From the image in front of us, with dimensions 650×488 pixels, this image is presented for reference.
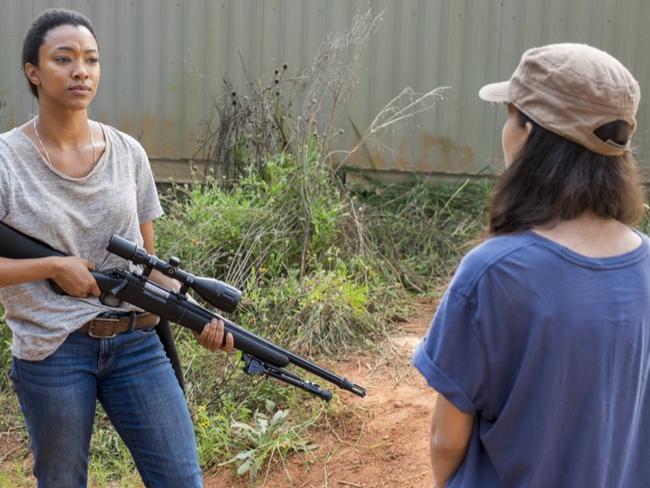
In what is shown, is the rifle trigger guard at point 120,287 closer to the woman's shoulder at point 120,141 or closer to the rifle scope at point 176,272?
the rifle scope at point 176,272

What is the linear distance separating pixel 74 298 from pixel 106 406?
40cm

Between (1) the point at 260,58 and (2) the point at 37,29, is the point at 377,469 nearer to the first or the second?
(2) the point at 37,29

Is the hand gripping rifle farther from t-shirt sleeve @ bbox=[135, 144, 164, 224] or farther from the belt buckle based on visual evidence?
t-shirt sleeve @ bbox=[135, 144, 164, 224]

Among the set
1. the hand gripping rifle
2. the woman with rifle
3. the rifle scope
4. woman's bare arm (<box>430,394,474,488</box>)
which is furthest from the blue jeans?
woman's bare arm (<box>430,394,474,488</box>)

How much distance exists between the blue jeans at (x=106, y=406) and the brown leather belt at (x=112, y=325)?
20 millimetres

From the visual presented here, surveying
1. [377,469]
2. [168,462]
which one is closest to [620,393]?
[168,462]

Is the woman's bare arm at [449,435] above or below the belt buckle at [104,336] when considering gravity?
above

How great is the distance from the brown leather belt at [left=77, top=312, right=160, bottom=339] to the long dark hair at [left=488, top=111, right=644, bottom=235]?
5.46ft

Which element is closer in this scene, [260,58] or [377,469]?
[377,469]

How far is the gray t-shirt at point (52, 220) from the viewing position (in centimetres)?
318

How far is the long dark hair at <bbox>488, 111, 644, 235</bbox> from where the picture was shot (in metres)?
2.02

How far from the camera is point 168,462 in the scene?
3.29 metres

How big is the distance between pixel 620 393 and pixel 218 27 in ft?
23.7

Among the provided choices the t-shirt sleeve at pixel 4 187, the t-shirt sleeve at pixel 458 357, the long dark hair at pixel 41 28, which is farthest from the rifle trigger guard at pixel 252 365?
the t-shirt sleeve at pixel 458 357
